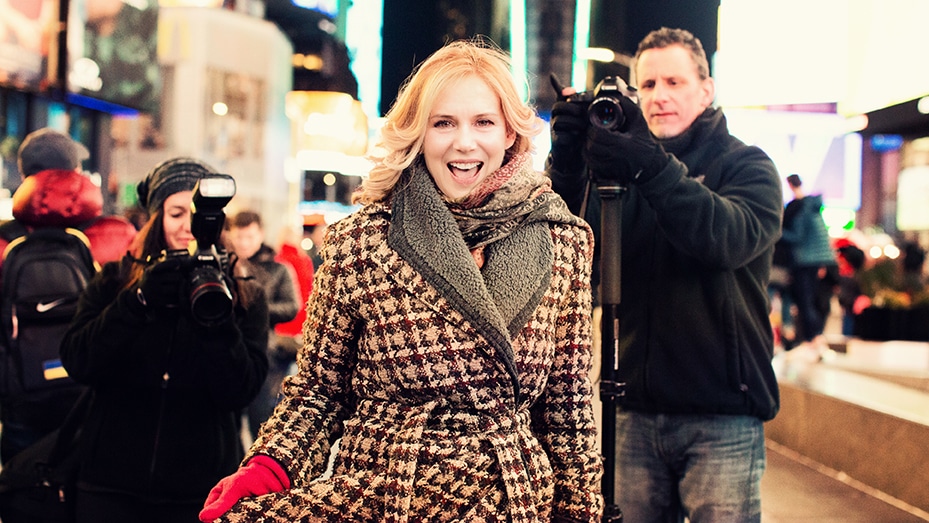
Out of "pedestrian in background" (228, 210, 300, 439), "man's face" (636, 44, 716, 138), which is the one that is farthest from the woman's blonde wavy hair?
"pedestrian in background" (228, 210, 300, 439)

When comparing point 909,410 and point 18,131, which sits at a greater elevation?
point 18,131

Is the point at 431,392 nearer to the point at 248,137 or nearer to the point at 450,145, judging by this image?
the point at 450,145

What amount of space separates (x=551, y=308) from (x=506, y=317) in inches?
6.6

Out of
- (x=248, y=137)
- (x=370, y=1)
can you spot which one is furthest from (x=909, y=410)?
(x=248, y=137)

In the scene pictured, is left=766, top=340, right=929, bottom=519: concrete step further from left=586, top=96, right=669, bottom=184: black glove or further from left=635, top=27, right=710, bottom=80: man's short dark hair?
left=586, top=96, right=669, bottom=184: black glove

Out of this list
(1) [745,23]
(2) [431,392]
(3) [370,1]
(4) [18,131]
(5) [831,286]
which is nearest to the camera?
(2) [431,392]

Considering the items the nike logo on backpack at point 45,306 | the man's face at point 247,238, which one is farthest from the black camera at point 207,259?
the man's face at point 247,238

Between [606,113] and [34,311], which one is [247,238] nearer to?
[34,311]

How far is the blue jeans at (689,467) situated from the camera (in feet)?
11.5

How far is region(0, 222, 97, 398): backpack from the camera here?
4.64 metres

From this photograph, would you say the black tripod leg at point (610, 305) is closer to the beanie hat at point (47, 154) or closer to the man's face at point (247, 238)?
the beanie hat at point (47, 154)

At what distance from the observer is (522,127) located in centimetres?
273

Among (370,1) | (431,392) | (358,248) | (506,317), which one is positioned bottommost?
(431,392)

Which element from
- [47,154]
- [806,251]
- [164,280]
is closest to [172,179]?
[164,280]
